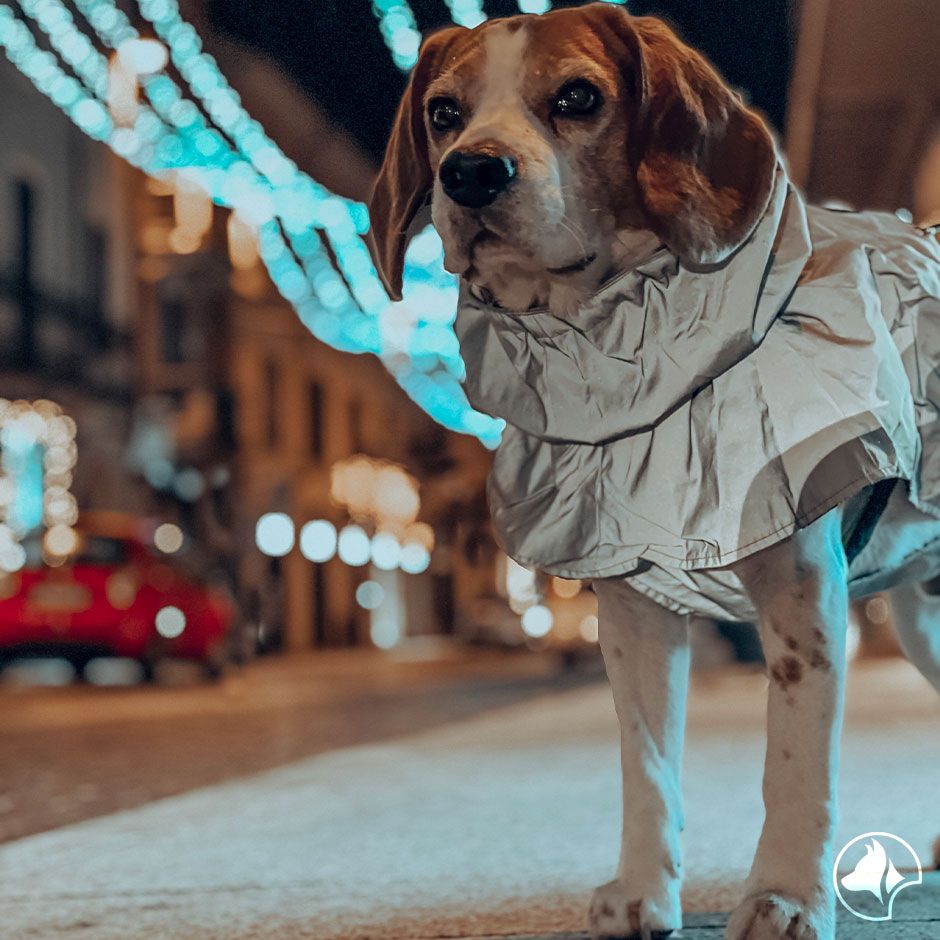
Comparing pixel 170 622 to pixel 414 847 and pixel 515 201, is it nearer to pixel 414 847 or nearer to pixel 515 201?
pixel 414 847

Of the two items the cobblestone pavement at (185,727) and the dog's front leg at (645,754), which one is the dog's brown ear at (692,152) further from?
the cobblestone pavement at (185,727)

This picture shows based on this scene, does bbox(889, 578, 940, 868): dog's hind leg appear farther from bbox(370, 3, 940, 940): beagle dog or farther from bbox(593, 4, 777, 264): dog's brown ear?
bbox(593, 4, 777, 264): dog's brown ear

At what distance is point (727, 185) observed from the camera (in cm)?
216

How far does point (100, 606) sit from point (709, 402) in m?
10.2

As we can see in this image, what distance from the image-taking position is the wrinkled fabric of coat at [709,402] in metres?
2.24

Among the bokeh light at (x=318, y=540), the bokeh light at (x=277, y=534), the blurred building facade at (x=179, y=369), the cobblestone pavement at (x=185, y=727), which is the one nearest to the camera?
the cobblestone pavement at (x=185, y=727)

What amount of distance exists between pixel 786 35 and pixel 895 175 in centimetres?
860

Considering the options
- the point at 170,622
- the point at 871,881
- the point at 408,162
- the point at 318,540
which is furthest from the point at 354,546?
the point at 408,162

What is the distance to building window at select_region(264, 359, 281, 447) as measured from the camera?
2928 cm

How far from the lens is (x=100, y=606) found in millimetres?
11844

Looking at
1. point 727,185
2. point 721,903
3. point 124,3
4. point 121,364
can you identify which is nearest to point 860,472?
point 727,185

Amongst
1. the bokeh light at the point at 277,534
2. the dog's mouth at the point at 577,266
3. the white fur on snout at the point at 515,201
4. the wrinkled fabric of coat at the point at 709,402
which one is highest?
the white fur on snout at the point at 515,201

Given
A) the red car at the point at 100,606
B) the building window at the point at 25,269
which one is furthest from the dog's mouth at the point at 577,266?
the building window at the point at 25,269

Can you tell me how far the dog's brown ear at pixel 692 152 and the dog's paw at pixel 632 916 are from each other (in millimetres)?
1031
